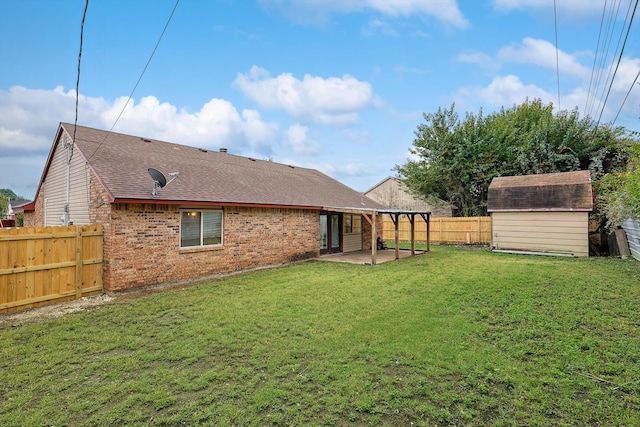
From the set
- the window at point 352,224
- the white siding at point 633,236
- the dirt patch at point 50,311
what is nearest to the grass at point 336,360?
the dirt patch at point 50,311

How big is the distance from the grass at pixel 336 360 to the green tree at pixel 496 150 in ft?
49.5

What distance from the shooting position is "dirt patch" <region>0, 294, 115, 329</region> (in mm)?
6053

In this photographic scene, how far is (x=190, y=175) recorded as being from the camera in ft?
36.6

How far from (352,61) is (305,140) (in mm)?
17620

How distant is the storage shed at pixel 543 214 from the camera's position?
1391 centimetres

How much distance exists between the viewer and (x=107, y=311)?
6.53m

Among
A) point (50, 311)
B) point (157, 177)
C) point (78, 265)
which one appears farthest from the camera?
point (157, 177)

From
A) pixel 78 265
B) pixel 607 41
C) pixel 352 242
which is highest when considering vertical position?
pixel 607 41

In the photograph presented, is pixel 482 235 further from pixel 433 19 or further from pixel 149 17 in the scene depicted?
pixel 149 17

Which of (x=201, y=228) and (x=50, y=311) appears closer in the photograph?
(x=50, y=311)

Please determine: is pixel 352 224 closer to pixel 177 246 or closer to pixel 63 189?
pixel 177 246

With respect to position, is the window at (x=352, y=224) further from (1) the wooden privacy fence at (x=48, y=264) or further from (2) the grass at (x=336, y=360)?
(1) the wooden privacy fence at (x=48, y=264)

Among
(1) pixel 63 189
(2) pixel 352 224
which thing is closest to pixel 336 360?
(1) pixel 63 189

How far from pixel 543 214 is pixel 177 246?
1538cm
